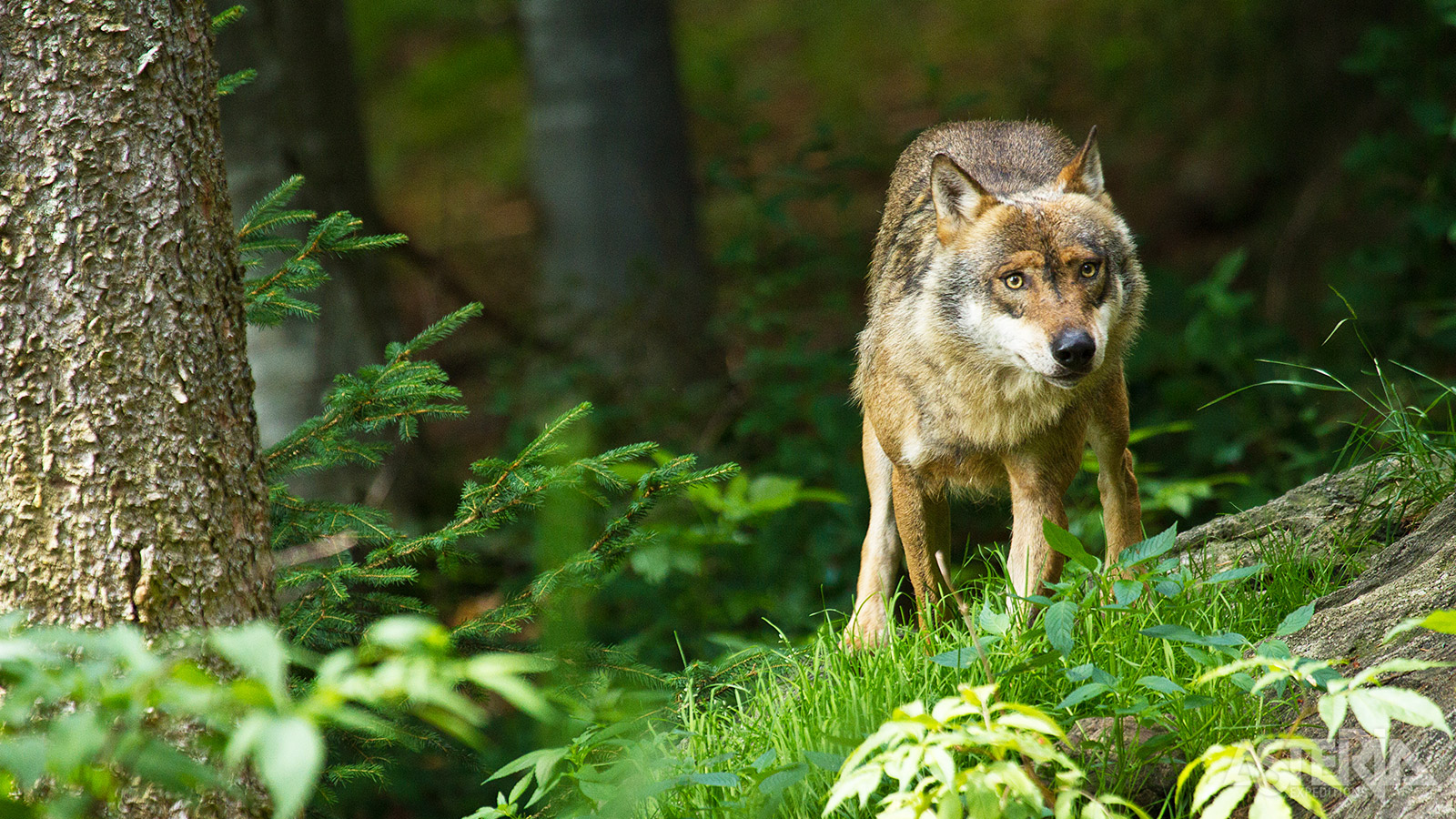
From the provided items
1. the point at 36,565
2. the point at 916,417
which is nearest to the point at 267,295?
the point at 36,565

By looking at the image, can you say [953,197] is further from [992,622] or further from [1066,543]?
[992,622]

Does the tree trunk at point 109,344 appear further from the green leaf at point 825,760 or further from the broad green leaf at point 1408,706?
the broad green leaf at point 1408,706

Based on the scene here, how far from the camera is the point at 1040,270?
12.0ft

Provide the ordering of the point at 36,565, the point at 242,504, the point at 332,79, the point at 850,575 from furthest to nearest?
the point at 332,79, the point at 850,575, the point at 242,504, the point at 36,565

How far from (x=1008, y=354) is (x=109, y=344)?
2.59 m

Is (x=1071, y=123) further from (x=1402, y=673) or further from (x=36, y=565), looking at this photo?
(x=36, y=565)

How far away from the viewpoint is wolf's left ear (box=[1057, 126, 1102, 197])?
397 cm

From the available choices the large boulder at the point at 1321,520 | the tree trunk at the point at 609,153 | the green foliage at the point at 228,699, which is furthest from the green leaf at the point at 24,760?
the tree trunk at the point at 609,153

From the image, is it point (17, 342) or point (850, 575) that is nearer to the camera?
point (17, 342)

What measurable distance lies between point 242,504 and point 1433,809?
295 cm

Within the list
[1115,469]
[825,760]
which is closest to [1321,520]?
[1115,469]

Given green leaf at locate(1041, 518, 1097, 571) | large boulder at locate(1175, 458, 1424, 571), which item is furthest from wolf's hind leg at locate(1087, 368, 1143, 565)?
green leaf at locate(1041, 518, 1097, 571)

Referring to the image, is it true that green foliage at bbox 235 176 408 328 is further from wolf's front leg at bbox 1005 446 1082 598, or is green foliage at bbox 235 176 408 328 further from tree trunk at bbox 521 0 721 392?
tree trunk at bbox 521 0 721 392

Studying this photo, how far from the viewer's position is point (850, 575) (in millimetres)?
6117
